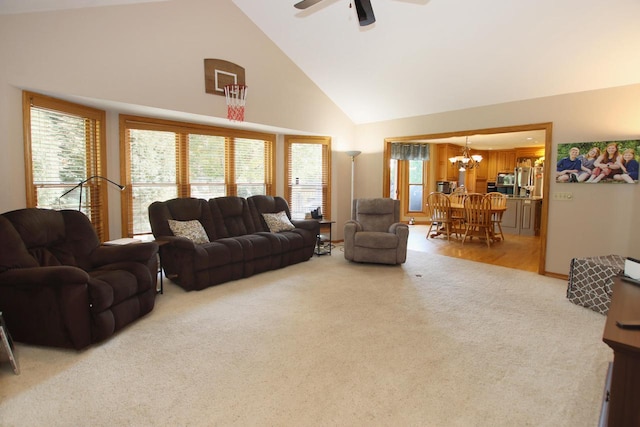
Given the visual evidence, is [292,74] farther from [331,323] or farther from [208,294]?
[331,323]

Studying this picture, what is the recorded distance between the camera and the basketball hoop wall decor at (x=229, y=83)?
4.59 meters

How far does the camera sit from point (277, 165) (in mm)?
6234

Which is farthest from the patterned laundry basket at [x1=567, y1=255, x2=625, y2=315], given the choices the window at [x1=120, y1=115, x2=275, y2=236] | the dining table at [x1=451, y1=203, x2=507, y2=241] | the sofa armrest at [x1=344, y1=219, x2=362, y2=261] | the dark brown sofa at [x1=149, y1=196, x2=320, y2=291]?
the window at [x1=120, y1=115, x2=275, y2=236]

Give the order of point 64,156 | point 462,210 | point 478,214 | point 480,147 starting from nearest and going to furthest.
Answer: point 64,156, point 478,214, point 462,210, point 480,147

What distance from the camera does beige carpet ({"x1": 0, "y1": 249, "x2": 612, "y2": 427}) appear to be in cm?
195

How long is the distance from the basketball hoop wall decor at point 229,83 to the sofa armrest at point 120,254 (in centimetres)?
235

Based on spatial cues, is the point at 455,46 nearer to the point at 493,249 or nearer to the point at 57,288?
the point at 493,249

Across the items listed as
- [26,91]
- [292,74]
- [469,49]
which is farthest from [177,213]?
[469,49]

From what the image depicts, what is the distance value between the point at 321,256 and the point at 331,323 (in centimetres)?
267

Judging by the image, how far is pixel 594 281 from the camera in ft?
11.4

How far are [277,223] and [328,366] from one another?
3.14 meters

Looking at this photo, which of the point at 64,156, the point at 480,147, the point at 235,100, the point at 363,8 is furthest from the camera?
the point at 480,147

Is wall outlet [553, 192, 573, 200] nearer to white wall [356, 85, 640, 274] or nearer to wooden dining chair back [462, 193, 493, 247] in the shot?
white wall [356, 85, 640, 274]

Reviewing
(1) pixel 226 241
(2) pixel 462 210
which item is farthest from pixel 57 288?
(2) pixel 462 210
